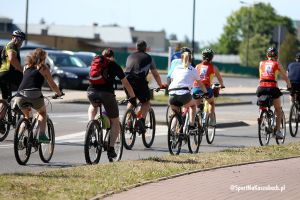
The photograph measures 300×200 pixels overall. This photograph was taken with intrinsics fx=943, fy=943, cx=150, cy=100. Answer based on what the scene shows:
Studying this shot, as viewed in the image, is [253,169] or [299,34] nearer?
[253,169]

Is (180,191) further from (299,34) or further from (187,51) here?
(299,34)

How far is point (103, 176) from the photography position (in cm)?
1087

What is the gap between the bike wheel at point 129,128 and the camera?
50.6 ft

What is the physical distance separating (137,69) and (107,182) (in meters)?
5.40

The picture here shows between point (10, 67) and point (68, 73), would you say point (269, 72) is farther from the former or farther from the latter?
point (68, 73)

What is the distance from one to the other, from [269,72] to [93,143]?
5298mm

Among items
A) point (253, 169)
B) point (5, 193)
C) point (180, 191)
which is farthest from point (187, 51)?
point (5, 193)

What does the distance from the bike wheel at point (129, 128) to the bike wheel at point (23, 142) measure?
290 centimetres

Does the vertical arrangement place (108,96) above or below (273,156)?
above

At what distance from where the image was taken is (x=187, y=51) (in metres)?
15.2

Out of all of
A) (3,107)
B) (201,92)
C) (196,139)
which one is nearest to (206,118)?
(201,92)

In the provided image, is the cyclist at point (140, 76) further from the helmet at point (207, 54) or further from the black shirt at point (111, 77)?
the black shirt at point (111, 77)

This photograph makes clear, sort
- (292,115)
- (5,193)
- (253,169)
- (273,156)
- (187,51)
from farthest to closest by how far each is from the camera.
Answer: (292,115)
(187,51)
(273,156)
(253,169)
(5,193)

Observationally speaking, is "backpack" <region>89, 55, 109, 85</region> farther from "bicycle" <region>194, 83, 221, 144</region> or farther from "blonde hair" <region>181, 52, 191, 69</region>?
"bicycle" <region>194, 83, 221, 144</region>
